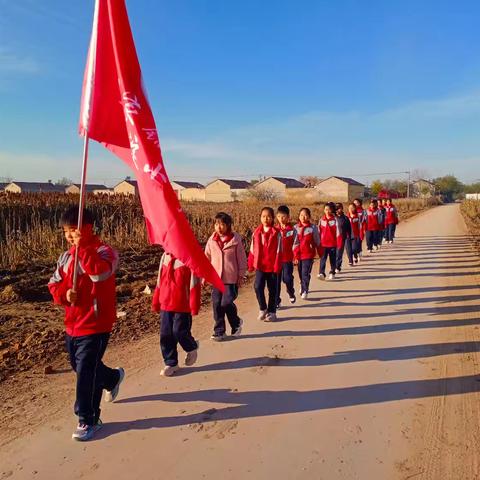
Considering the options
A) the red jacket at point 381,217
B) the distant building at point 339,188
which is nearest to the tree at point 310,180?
the distant building at point 339,188

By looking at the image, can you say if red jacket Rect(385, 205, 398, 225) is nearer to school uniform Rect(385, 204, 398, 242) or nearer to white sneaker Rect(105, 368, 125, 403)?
school uniform Rect(385, 204, 398, 242)

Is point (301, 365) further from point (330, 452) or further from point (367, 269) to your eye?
point (367, 269)

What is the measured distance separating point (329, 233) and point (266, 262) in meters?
3.99

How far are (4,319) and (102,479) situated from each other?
417 cm

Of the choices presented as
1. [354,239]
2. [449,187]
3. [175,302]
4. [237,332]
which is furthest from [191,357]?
[449,187]

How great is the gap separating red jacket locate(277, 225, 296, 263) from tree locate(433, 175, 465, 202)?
137 m

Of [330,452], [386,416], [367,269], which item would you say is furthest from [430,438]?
[367,269]

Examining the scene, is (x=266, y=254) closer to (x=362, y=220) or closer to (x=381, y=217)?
(x=362, y=220)

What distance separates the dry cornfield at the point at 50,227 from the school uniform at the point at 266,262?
6.20m

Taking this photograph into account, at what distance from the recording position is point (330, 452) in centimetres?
320

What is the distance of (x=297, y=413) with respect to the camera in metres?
3.78

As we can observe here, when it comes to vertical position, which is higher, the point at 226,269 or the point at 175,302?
the point at 226,269

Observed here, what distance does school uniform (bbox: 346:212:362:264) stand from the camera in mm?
12328

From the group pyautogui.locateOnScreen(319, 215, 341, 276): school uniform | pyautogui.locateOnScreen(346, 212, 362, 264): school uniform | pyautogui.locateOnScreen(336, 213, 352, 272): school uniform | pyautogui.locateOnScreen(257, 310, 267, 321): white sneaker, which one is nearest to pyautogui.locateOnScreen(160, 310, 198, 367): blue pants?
pyautogui.locateOnScreen(257, 310, 267, 321): white sneaker
